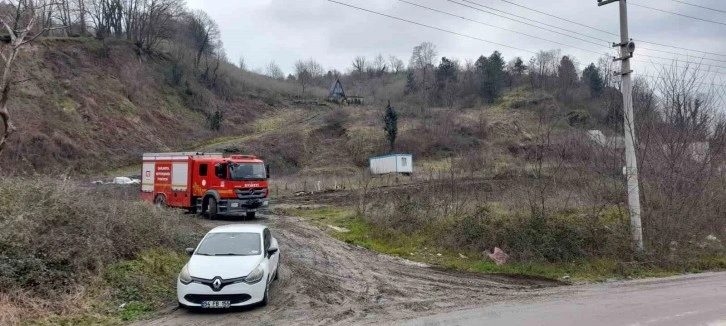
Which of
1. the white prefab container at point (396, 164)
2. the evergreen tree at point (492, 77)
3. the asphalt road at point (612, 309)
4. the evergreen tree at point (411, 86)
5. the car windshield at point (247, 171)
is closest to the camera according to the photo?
the asphalt road at point (612, 309)

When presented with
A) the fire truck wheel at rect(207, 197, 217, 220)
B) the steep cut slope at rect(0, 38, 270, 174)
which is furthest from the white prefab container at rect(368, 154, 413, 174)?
the fire truck wheel at rect(207, 197, 217, 220)

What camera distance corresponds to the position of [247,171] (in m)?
25.3

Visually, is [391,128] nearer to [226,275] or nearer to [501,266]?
[501,266]

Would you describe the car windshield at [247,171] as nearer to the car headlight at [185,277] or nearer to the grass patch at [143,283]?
the grass patch at [143,283]

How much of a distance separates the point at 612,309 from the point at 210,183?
1935 centimetres

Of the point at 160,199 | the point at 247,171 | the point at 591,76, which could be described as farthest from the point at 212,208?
the point at 591,76

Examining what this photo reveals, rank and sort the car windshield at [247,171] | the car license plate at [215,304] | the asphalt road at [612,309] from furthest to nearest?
the car windshield at [247,171], the car license plate at [215,304], the asphalt road at [612,309]

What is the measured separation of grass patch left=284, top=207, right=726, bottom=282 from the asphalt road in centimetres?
176

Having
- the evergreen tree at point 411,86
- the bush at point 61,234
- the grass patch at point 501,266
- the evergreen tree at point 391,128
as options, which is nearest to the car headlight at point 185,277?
the bush at point 61,234

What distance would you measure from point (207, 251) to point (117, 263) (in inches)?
98.4

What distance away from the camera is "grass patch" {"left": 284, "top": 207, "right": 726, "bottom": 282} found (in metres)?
14.3

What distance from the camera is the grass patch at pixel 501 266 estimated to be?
14266 mm

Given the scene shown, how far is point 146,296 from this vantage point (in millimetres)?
10961

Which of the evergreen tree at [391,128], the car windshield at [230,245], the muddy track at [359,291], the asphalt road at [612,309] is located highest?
the evergreen tree at [391,128]
